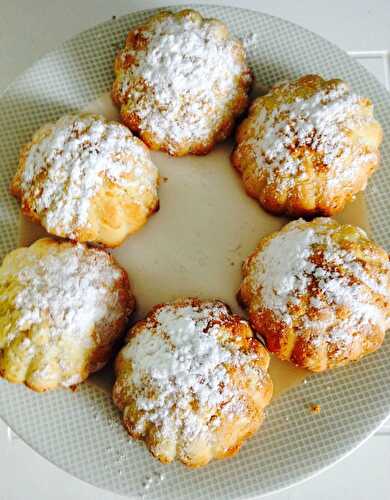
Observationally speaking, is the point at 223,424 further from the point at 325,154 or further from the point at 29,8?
the point at 29,8

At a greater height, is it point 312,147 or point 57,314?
point 312,147

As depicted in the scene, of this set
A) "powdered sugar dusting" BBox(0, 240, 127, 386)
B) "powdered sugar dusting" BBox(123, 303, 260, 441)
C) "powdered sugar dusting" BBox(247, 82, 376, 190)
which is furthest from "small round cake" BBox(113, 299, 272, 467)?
"powdered sugar dusting" BBox(247, 82, 376, 190)

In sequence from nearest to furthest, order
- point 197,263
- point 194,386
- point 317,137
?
point 194,386 < point 317,137 < point 197,263

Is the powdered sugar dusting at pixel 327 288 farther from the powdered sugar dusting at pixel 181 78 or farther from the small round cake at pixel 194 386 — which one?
the powdered sugar dusting at pixel 181 78

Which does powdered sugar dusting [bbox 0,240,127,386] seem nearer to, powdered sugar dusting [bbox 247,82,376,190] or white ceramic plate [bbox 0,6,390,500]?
white ceramic plate [bbox 0,6,390,500]

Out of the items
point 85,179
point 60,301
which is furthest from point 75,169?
point 60,301

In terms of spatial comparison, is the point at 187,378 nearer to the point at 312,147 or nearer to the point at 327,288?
the point at 327,288
